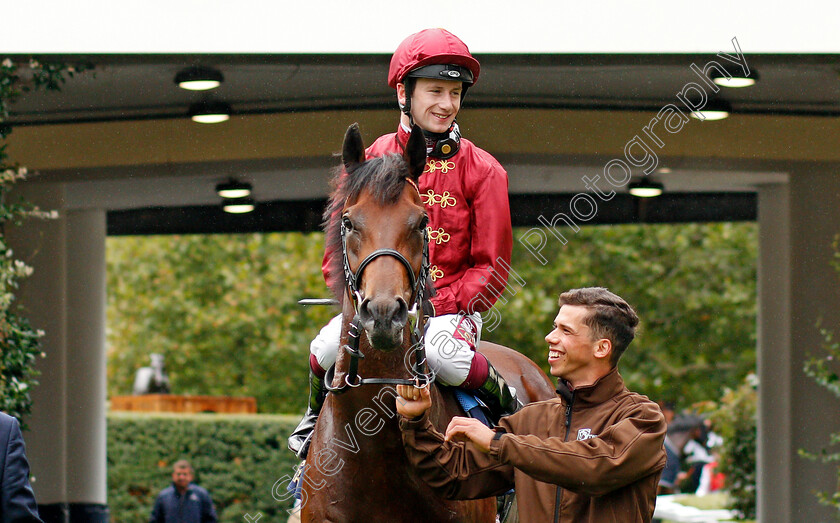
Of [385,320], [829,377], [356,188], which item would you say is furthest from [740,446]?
[385,320]

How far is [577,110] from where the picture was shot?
7559mm

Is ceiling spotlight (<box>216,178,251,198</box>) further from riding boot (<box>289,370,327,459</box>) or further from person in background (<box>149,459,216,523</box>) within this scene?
riding boot (<box>289,370,327,459</box>)

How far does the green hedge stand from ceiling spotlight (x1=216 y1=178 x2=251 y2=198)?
7.88m

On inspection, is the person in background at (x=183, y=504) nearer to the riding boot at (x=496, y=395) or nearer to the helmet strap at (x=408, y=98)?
the riding boot at (x=496, y=395)

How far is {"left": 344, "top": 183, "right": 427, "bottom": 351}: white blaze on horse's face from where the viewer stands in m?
2.88

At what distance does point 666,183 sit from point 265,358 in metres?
13.0

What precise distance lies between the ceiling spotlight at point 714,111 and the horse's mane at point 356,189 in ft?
15.5

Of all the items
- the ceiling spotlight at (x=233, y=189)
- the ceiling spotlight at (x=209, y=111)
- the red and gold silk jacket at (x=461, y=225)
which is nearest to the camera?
the red and gold silk jacket at (x=461, y=225)

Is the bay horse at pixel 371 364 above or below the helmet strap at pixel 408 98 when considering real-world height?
below

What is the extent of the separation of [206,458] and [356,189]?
13.6m

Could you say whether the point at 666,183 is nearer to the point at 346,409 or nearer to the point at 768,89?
the point at 768,89

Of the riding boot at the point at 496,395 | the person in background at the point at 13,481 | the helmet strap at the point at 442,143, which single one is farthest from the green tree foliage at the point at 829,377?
the person in background at the point at 13,481

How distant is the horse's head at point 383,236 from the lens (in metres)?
2.89

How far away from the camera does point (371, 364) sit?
3.17 metres
